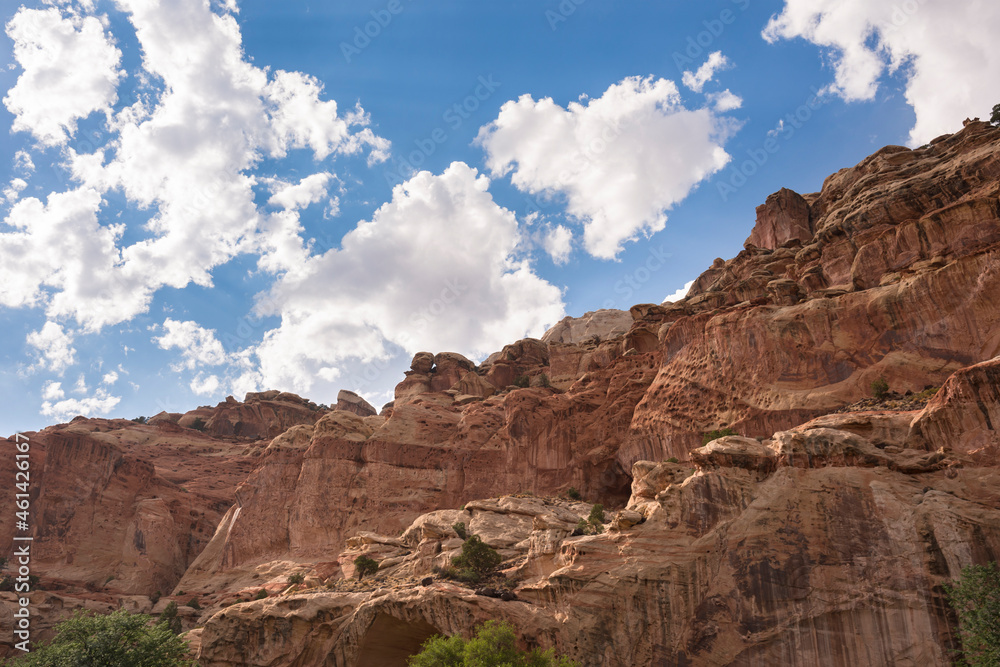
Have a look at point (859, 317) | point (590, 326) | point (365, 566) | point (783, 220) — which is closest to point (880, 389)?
point (859, 317)

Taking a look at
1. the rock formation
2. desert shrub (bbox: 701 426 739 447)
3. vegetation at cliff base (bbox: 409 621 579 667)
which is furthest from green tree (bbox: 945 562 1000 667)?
desert shrub (bbox: 701 426 739 447)

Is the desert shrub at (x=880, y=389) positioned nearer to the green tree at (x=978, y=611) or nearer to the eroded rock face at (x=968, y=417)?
the eroded rock face at (x=968, y=417)

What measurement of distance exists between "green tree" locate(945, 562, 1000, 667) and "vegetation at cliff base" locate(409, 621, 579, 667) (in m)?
14.4

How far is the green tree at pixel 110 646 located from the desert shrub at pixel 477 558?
15099 mm

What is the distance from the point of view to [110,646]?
28766 millimetres

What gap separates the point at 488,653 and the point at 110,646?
62.0 ft

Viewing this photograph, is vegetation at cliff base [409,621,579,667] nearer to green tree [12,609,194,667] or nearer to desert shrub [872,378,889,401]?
green tree [12,609,194,667]

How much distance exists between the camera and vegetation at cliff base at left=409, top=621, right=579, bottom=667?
2494 centimetres

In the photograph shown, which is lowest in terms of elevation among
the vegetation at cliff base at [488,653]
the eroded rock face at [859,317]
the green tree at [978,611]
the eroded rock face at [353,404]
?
the vegetation at cliff base at [488,653]

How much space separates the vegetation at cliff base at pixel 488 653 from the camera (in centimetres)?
2494

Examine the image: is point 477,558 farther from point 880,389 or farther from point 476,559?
point 880,389

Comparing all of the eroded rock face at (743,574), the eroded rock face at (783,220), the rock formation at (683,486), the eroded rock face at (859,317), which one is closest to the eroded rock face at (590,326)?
the rock formation at (683,486)

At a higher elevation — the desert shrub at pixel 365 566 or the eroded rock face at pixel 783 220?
the eroded rock face at pixel 783 220

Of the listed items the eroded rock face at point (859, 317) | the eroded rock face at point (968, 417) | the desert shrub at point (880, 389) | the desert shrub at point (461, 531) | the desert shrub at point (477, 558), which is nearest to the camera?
the eroded rock face at point (968, 417)
